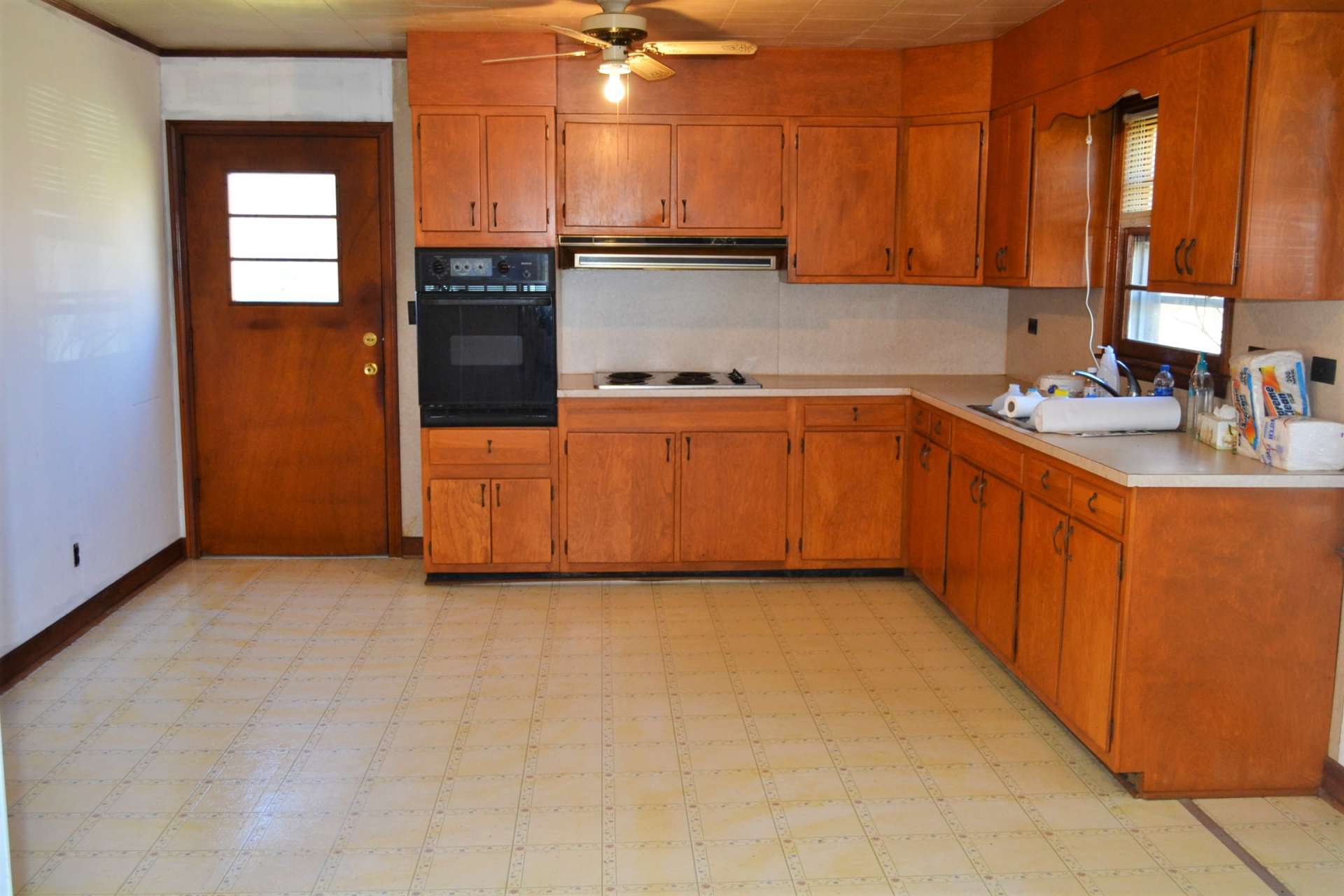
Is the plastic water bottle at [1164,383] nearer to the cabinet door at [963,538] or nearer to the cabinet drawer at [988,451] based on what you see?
the cabinet drawer at [988,451]

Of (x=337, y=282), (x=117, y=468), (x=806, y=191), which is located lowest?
(x=117, y=468)

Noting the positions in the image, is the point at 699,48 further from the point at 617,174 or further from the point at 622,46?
the point at 617,174

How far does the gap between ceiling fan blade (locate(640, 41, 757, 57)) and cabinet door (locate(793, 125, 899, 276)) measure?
4.15 ft

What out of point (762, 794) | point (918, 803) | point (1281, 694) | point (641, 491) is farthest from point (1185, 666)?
point (641, 491)

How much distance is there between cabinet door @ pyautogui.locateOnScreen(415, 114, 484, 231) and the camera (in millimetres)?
5027

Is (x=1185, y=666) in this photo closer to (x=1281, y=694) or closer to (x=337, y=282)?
(x=1281, y=694)

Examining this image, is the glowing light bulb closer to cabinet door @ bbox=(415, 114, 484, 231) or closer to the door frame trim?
cabinet door @ bbox=(415, 114, 484, 231)

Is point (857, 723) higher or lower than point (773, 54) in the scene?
lower

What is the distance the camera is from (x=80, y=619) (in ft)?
15.0

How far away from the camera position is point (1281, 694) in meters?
3.16

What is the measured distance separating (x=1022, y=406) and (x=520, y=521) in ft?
7.58

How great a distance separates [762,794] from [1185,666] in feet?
3.97

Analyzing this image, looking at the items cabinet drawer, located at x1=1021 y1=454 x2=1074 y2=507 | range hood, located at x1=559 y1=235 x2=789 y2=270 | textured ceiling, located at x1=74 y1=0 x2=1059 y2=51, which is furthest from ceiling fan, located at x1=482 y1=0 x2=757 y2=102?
cabinet drawer, located at x1=1021 y1=454 x2=1074 y2=507

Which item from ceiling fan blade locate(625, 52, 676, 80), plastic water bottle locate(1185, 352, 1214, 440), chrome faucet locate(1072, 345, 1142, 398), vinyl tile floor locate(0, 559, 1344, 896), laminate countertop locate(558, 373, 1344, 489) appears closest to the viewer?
vinyl tile floor locate(0, 559, 1344, 896)
